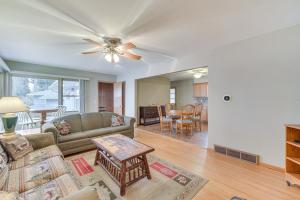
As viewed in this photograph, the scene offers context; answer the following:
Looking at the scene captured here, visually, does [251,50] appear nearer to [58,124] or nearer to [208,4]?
[208,4]

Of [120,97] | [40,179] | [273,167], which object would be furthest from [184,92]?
[40,179]

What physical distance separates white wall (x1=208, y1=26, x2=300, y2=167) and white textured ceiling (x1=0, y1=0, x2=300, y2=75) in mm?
280

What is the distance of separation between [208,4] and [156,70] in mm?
3096

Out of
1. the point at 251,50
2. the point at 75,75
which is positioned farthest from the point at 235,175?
the point at 75,75

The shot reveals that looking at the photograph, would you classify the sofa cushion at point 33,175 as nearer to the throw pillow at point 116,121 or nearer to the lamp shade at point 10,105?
the lamp shade at point 10,105

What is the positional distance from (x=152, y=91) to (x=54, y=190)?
5787 millimetres

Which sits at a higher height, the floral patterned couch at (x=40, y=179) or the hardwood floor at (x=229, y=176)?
the floral patterned couch at (x=40, y=179)

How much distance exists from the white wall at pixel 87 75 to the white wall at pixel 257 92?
4.60 m

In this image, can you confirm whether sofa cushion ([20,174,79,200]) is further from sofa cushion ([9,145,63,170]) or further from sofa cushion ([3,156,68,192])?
sofa cushion ([9,145,63,170])

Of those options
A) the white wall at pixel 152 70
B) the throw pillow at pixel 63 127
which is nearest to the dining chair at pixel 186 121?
the white wall at pixel 152 70

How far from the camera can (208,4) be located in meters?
1.65

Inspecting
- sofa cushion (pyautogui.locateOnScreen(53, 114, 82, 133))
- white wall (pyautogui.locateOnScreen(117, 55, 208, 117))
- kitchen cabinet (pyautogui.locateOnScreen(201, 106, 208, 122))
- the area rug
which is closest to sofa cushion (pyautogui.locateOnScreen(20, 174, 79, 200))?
the area rug

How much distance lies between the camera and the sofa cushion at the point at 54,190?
118cm

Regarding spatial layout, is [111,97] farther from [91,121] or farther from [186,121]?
[186,121]
